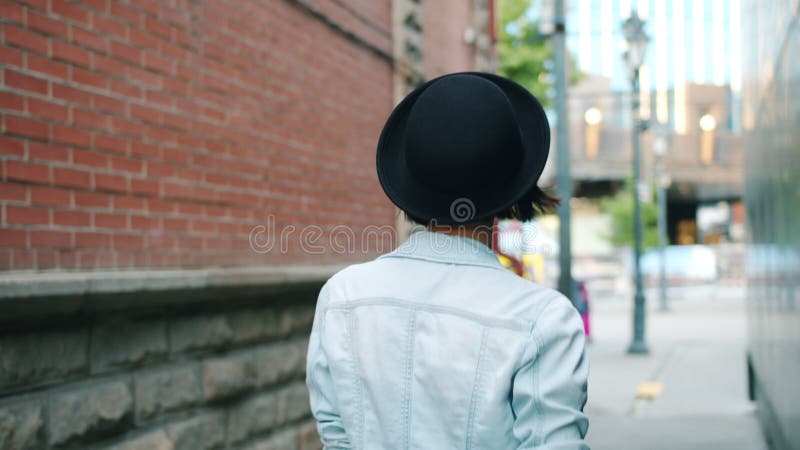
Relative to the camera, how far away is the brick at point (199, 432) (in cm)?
462

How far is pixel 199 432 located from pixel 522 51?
77.9ft

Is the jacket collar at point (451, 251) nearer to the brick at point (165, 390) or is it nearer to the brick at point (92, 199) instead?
the brick at point (92, 199)

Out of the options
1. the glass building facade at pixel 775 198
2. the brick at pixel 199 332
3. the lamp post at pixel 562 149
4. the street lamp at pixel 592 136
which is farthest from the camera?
the street lamp at pixel 592 136

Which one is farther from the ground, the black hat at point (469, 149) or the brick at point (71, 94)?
the brick at point (71, 94)

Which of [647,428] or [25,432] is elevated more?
[25,432]

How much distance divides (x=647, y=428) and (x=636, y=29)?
24.2 feet

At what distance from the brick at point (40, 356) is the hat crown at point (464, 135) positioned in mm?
2175

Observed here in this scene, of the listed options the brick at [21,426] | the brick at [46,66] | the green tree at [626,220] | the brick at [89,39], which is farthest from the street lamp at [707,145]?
the brick at [21,426]

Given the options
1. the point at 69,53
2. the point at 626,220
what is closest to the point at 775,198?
the point at 69,53

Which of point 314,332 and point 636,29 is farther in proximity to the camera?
point 636,29

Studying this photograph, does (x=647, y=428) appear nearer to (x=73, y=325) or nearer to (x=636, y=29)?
(x=73, y=325)

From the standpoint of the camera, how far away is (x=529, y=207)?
216 centimetres

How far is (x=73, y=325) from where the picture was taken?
3.86 m

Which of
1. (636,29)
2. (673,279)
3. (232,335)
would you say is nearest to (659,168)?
(673,279)
